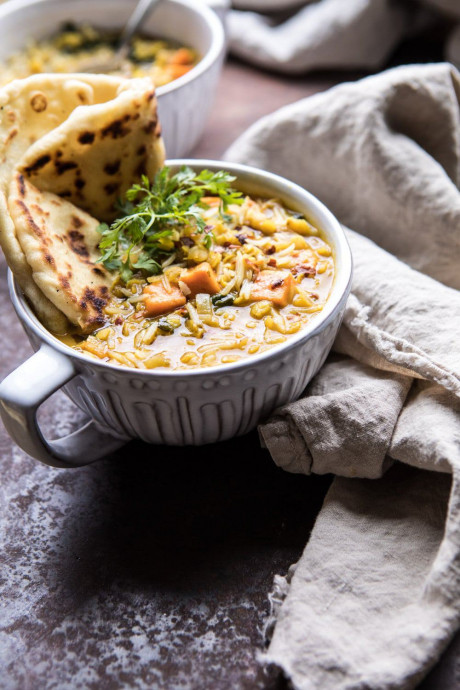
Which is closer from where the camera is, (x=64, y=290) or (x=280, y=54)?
(x=64, y=290)

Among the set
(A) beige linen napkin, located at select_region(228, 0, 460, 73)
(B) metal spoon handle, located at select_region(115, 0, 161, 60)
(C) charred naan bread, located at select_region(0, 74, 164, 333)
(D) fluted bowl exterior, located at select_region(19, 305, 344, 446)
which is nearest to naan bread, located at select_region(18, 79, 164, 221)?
(C) charred naan bread, located at select_region(0, 74, 164, 333)

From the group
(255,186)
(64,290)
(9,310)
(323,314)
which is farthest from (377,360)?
(9,310)

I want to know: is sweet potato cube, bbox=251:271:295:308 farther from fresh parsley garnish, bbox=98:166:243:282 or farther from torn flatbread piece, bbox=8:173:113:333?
torn flatbread piece, bbox=8:173:113:333

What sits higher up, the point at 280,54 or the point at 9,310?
the point at 280,54

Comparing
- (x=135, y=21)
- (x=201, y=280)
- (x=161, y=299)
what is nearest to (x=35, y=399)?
(x=161, y=299)

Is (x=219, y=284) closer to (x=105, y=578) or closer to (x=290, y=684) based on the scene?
(x=105, y=578)

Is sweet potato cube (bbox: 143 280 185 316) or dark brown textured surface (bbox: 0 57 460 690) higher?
sweet potato cube (bbox: 143 280 185 316)

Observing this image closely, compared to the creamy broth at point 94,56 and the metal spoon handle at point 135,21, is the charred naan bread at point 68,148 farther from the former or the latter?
the metal spoon handle at point 135,21
